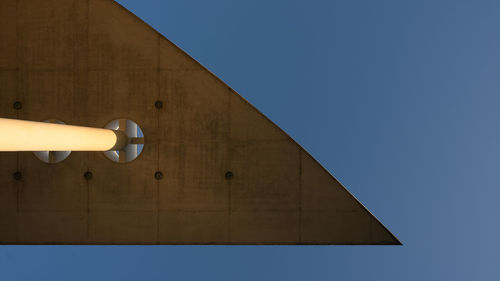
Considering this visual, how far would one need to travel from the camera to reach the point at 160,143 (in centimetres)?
2055

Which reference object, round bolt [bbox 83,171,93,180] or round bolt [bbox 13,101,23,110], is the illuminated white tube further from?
round bolt [bbox 13,101,23,110]

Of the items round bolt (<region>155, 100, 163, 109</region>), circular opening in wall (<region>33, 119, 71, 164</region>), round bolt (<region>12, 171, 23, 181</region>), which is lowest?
round bolt (<region>12, 171, 23, 181</region>)

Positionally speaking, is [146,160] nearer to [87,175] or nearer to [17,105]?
[87,175]

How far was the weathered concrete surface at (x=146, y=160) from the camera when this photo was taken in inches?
797

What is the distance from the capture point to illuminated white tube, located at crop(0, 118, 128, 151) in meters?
9.38

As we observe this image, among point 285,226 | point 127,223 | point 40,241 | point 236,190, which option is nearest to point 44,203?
point 40,241

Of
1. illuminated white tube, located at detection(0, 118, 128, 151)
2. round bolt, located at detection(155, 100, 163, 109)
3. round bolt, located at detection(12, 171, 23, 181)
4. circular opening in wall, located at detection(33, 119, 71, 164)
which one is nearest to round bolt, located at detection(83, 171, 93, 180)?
circular opening in wall, located at detection(33, 119, 71, 164)

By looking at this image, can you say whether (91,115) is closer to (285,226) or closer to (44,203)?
(44,203)

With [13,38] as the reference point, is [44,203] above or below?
below

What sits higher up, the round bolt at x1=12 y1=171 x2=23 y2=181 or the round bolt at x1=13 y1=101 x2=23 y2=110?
the round bolt at x1=13 y1=101 x2=23 y2=110

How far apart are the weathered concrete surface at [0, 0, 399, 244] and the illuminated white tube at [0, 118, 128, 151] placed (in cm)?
299

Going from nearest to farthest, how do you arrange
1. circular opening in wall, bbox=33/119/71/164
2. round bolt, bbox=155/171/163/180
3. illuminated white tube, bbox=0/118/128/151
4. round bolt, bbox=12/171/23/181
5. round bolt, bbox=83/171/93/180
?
illuminated white tube, bbox=0/118/128/151 < round bolt, bbox=155/171/163/180 < round bolt, bbox=83/171/93/180 < round bolt, bbox=12/171/23/181 < circular opening in wall, bbox=33/119/71/164

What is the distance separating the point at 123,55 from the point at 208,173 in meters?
7.09

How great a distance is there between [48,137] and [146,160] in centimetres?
897
